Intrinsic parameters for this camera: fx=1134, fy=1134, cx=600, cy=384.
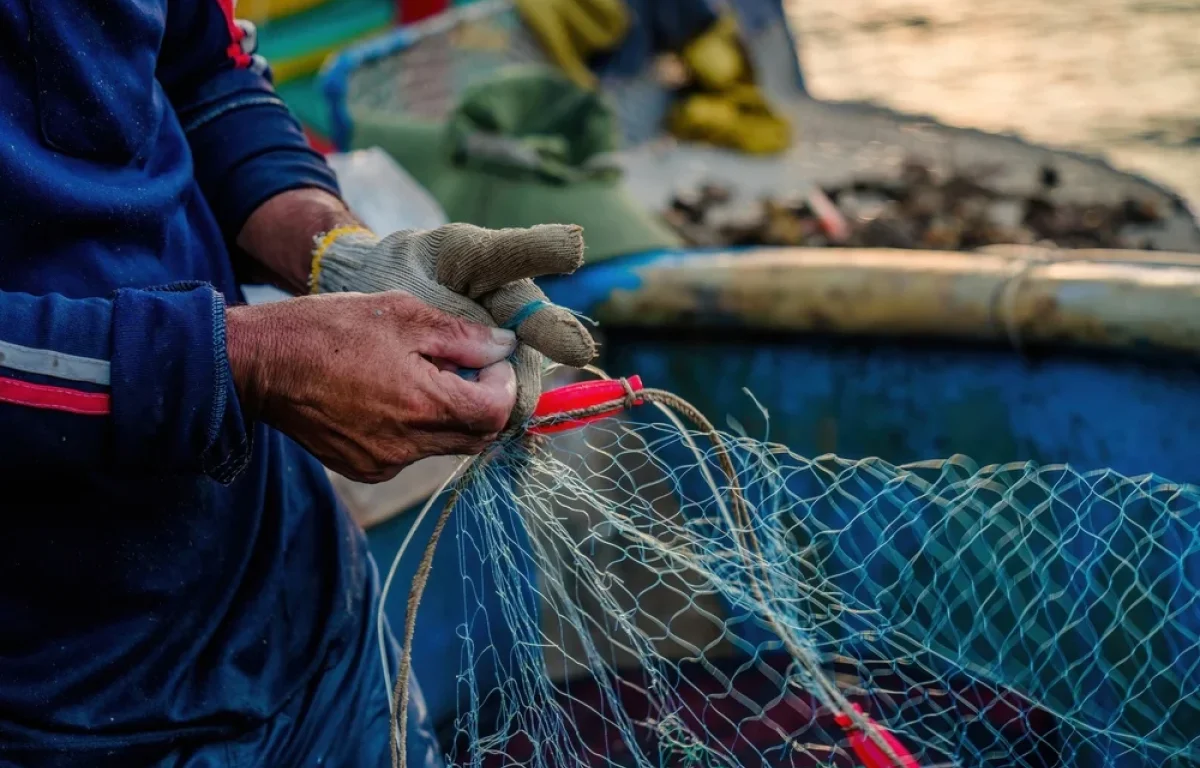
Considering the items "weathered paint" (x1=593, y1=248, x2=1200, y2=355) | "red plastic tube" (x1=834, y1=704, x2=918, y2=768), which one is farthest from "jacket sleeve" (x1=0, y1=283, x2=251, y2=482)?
"weathered paint" (x1=593, y1=248, x2=1200, y2=355)

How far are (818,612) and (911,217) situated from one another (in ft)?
9.70

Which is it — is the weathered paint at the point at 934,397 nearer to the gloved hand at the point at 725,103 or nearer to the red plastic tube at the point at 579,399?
the red plastic tube at the point at 579,399

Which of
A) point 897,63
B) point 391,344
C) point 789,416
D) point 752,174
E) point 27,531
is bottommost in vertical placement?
point 897,63

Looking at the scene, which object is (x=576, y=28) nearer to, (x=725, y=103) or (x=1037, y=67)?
(x=725, y=103)

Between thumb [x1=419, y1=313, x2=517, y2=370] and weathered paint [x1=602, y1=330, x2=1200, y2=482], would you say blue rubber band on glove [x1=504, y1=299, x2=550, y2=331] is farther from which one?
weathered paint [x1=602, y1=330, x2=1200, y2=482]

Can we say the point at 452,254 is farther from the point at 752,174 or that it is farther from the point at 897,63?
the point at 897,63

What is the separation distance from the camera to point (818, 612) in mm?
2162

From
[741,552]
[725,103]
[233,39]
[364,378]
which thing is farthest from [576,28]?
[364,378]

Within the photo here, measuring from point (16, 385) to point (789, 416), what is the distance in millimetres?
A: 1949

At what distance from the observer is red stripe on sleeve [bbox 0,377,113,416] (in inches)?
38.1

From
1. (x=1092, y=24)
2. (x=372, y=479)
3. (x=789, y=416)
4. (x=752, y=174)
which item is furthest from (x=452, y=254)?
(x=1092, y=24)

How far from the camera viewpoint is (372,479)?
115 centimetres

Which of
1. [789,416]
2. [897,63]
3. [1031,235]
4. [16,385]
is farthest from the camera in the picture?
[897,63]

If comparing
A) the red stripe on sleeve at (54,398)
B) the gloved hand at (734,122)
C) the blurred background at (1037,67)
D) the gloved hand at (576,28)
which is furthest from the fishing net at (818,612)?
the blurred background at (1037,67)
